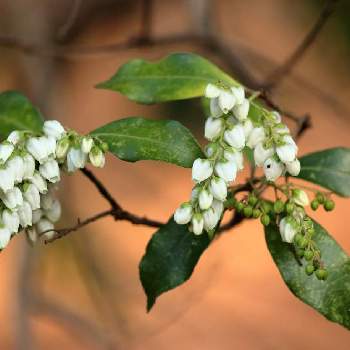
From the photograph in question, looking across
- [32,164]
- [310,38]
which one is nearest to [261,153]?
[32,164]

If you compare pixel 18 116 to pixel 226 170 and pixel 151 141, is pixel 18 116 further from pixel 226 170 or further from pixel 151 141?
pixel 226 170

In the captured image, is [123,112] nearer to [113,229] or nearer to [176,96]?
[113,229]

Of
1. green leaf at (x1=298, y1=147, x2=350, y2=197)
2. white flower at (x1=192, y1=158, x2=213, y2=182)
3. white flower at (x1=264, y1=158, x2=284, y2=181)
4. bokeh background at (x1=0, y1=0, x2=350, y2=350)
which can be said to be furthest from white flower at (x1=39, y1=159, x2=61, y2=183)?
bokeh background at (x1=0, y1=0, x2=350, y2=350)

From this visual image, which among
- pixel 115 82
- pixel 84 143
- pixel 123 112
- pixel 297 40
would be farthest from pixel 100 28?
pixel 84 143

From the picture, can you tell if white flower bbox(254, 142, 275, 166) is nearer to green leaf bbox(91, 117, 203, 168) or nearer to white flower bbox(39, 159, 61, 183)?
green leaf bbox(91, 117, 203, 168)

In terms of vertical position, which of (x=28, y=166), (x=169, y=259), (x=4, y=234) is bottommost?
(x=169, y=259)

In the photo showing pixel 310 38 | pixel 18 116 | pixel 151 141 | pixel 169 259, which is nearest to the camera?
pixel 151 141

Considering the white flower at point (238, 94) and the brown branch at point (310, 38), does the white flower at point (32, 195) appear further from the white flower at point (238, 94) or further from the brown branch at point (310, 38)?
the brown branch at point (310, 38)

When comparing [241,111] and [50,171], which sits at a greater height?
[241,111]

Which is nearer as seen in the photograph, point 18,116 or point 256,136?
point 256,136
